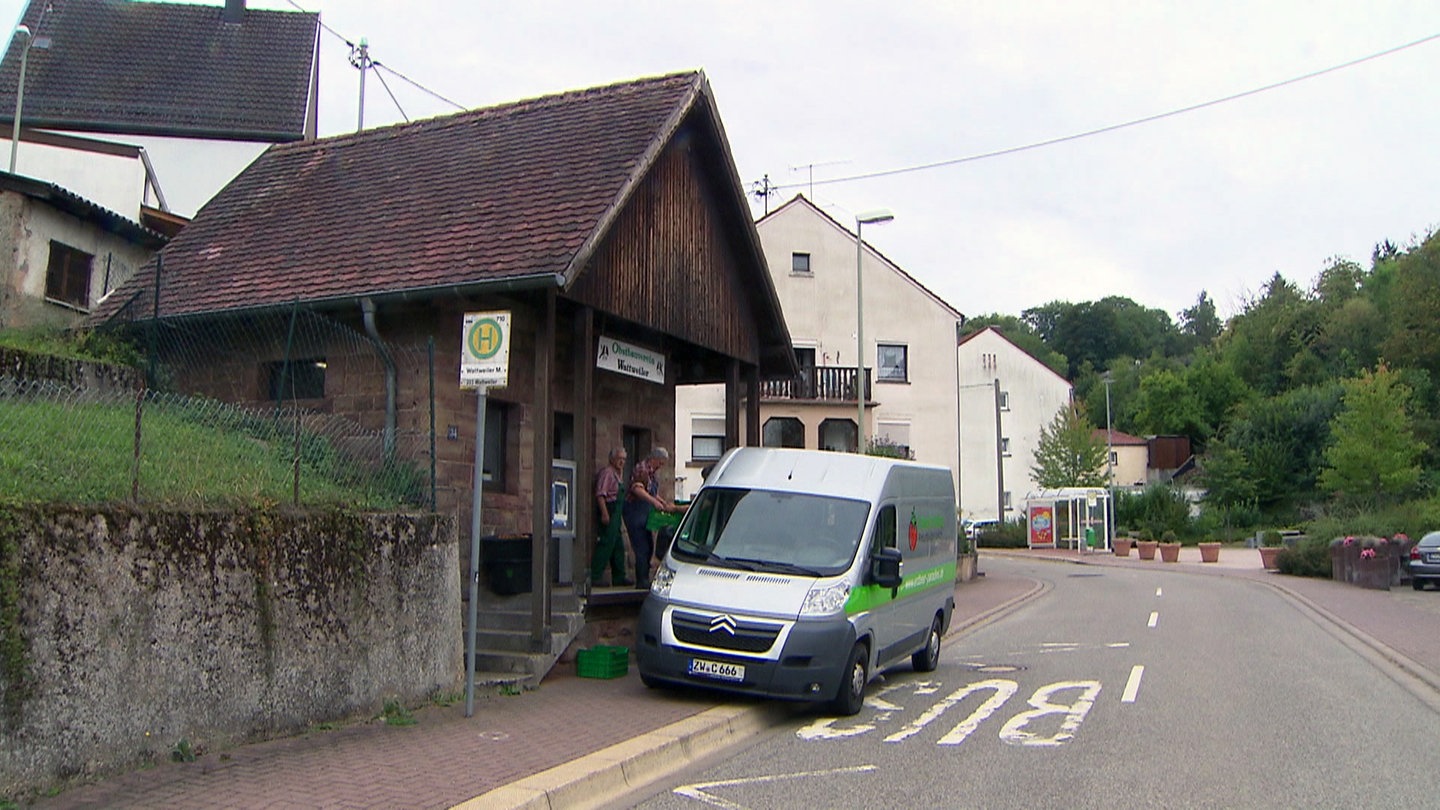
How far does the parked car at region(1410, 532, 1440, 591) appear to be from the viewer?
27547mm

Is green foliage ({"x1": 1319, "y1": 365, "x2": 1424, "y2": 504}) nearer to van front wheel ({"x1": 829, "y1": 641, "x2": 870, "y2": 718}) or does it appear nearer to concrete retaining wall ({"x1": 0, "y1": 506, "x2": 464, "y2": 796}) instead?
van front wheel ({"x1": 829, "y1": 641, "x2": 870, "y2": 718})

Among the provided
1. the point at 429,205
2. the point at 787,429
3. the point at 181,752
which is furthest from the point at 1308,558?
the point at 181,752

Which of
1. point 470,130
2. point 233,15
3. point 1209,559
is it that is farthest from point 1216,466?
point 470,130

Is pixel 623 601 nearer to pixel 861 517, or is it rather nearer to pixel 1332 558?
pixel 861 517

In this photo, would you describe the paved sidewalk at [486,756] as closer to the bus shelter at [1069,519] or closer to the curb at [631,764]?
the curb at [631,764]

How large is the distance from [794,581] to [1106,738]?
2881 millimetres

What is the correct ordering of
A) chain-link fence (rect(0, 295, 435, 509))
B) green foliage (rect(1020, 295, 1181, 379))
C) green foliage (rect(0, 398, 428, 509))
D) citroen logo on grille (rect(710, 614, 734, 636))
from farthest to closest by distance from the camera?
1. green foliage (rect(1020, 295, 1181, 379))
2. citroen logo on grille (rect(710, 614, 734, 636))
3. chain-link fence (rect(0, 295, 435, 509))
4. green foliage (rect(0, 398, 428, 509))

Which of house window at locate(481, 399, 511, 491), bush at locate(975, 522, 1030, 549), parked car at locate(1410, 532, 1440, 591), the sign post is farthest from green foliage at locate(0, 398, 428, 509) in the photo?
bush at locate(975, 522, 1030, 549)

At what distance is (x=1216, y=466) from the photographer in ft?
205

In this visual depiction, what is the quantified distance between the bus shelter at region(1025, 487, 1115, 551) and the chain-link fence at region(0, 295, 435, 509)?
40.5 m

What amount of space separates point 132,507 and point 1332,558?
3244 centimetres

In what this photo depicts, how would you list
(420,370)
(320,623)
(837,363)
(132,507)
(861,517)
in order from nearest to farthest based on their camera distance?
1. (132,507)
2. (320,623)
3. (861,517)
4. (420,370)
5. (837,363)

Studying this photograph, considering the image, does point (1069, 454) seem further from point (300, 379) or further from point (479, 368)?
point (479, 368)

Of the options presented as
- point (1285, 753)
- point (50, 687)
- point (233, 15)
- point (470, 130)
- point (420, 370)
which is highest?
point (233, 15)
